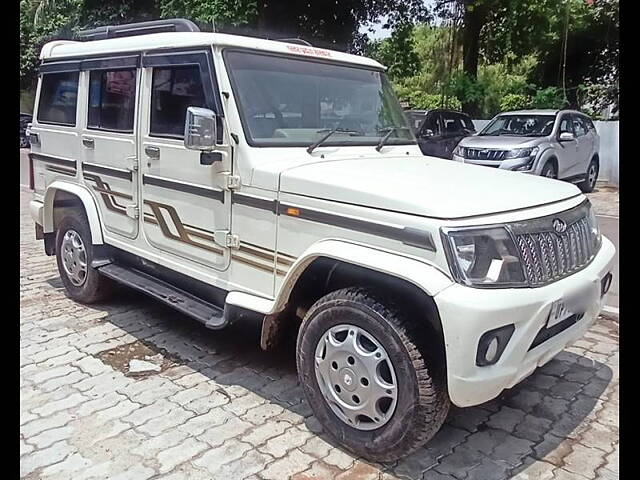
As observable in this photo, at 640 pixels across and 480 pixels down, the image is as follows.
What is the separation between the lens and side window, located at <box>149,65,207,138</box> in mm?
3922

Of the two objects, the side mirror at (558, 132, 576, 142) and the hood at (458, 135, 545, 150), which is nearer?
the hood at (458, 135, 545, 150)

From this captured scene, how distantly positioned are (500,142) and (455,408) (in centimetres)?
916

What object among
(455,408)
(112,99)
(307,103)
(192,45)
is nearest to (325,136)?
(307,103)

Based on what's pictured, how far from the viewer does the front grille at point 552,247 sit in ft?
9.10

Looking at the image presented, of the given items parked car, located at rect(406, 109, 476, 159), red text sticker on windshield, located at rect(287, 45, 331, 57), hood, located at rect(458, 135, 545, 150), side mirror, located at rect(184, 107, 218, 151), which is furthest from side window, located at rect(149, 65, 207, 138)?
parked car, located at rect(406, 109, 476, 159)

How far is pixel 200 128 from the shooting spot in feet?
11.3

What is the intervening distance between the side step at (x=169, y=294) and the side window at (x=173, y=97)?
1.14m

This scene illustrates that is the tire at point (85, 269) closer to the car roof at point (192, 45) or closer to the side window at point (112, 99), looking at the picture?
the side window at point (112, 99)

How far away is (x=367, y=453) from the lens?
3.02 meters

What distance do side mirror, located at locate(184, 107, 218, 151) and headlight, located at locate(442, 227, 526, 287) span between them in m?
1.58

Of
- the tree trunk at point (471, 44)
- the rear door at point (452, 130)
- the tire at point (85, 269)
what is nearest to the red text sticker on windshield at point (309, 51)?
the tire at point (85, 269)

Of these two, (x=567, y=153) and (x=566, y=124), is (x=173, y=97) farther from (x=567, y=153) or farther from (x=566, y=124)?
(x=566, y=124)

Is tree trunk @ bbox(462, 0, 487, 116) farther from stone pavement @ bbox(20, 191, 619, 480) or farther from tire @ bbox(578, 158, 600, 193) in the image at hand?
stone pavement @ bbox(20, 191, 619, 480)
